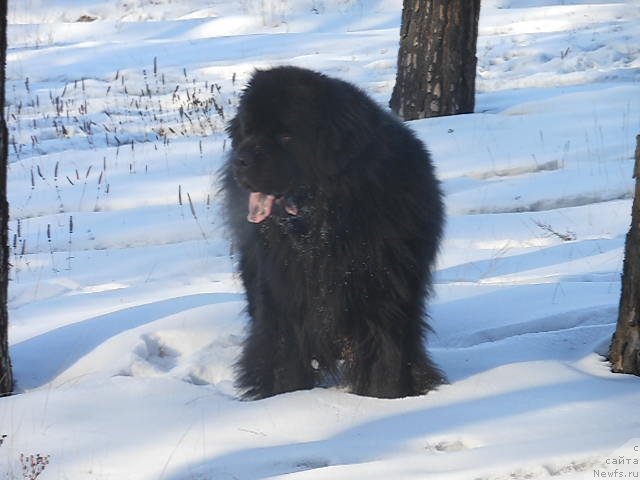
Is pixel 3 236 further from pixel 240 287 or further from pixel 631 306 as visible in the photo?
pixel 631 306

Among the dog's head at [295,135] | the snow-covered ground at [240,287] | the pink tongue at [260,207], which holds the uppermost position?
the dog's head at [295,135]

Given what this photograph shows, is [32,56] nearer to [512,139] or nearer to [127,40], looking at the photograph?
[127,40]

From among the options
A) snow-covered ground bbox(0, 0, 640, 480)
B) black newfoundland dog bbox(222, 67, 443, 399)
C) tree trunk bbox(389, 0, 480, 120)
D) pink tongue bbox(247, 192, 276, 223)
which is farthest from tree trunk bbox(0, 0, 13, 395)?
tree trunk bbox(389, 0, 480, 120)

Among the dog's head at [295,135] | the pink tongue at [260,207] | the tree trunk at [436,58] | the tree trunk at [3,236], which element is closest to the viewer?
the dog's head at [295,135]

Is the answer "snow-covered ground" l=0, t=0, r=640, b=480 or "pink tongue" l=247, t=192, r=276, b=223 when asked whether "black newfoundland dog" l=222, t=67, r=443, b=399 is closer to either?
"pink tongue" l=247, t=192, r=276, b=223

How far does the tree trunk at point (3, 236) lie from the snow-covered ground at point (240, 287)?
0.16m

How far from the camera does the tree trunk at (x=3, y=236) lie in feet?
14.5

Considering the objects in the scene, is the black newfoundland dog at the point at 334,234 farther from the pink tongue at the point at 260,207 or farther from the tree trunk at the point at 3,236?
the tree trunk at the point at 3,236

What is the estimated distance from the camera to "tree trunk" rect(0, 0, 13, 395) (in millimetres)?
4430

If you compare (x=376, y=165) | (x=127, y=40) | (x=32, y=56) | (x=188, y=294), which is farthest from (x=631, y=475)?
(x=127, y=40)

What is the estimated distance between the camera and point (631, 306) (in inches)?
165

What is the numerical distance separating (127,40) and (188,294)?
490 inches

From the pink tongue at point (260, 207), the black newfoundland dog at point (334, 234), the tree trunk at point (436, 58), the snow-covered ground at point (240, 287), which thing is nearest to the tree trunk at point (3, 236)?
the snow-covered ground at point (240, 287)

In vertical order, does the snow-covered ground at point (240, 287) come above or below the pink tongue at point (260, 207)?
below
